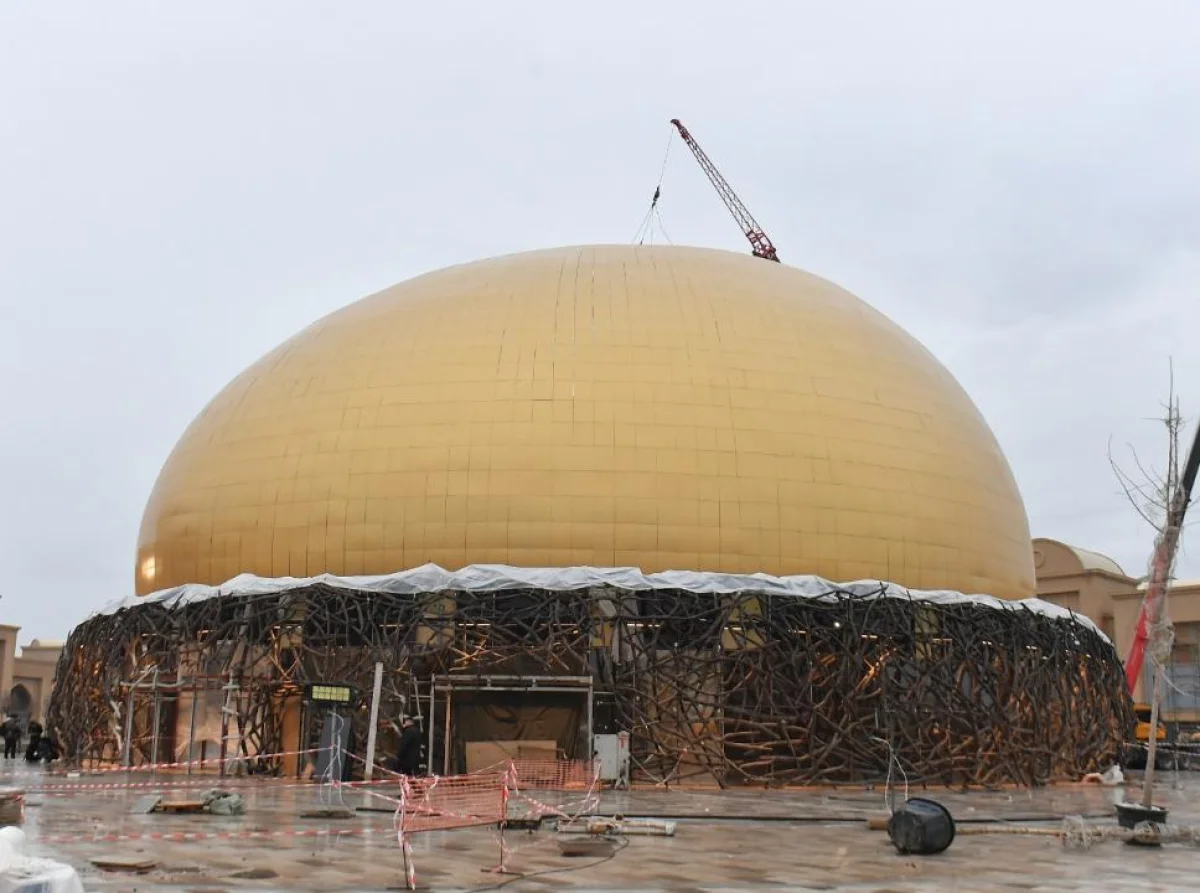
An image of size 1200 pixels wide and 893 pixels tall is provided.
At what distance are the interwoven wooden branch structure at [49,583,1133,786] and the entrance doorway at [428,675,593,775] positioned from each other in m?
0.32

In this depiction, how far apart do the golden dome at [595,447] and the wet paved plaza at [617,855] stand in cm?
828

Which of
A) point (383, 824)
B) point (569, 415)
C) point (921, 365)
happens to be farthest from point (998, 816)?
point (921, 365)

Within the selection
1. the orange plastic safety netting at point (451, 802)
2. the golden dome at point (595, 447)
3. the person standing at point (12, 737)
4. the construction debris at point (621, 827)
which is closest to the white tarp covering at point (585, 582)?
the golden dome at point (595, 447)

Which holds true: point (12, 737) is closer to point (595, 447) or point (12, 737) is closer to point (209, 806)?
point (595, 447)

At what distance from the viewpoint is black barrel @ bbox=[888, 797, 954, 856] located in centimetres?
1312

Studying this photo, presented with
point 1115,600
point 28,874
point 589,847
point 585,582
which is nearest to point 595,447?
point 585,582

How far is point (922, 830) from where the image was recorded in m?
13.1

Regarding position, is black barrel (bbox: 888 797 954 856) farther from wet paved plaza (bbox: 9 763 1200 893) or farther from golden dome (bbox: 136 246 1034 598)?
golden dome (bbox: 136 246 1034 598)

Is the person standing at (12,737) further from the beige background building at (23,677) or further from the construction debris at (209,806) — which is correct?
the beige background building at (23,677)

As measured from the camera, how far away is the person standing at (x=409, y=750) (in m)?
23.8

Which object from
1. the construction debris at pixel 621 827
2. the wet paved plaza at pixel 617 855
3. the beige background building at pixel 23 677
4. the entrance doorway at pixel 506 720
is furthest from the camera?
the beige background building at pixel 23 677

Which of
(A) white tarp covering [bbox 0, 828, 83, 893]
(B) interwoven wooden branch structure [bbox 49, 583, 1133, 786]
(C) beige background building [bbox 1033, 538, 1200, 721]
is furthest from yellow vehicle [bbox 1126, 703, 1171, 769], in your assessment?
(A) white tarp covering [bbox 0, 828, 83, 893]

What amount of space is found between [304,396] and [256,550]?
3.78 m

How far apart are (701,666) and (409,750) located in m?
5.67
